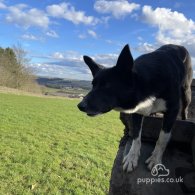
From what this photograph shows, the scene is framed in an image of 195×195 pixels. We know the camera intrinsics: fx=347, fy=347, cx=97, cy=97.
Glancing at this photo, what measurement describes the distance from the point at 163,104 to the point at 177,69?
811mm

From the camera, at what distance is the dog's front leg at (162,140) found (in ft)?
14.5

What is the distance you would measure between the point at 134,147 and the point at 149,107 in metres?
0.57

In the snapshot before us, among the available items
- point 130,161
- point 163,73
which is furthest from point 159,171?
point 163,73

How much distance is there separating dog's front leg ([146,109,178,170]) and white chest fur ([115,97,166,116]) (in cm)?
14

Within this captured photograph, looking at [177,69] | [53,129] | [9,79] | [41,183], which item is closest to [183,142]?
[177,69]

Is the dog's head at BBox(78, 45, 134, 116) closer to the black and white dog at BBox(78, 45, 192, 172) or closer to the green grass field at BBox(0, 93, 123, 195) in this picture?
the black and white dog at BBox(78, 45, 192, 172)

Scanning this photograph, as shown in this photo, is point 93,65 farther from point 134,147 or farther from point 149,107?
point 134,147

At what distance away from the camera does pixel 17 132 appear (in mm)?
15781

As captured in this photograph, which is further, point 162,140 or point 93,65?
point 93,65

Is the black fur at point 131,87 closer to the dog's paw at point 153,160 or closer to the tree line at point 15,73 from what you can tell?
the dog's paw at point 153,160

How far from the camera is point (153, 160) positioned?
4418 millimetres

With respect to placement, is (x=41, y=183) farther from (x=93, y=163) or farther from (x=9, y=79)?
(x=9, y=79)

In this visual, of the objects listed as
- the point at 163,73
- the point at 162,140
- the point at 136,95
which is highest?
the point at 163,73

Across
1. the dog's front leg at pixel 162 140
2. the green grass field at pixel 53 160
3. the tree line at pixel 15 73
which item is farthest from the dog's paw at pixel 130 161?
the tree line at pixel 15 73
